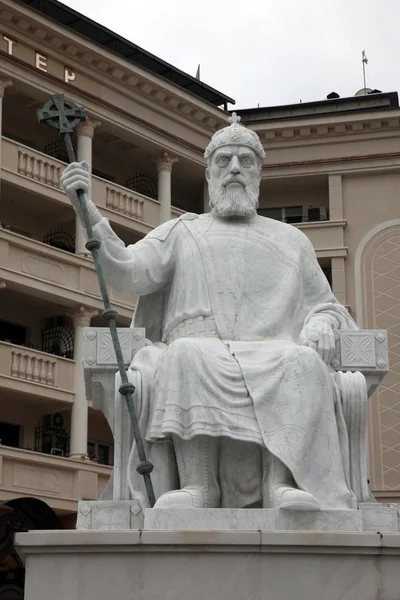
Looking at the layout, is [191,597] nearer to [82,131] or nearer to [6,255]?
[6,255]

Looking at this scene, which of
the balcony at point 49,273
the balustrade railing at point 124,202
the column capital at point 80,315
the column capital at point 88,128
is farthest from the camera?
the balustrade railing at point 124,202

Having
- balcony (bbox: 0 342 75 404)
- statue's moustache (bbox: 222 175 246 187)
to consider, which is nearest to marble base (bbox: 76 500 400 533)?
statue's moustache (bbox: 222 175 246 187)

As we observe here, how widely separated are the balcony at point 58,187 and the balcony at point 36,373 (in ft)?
13.0

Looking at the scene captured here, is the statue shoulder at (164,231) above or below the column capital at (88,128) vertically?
below

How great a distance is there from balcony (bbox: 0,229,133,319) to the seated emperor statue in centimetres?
2190

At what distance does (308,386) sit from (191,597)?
145 cm

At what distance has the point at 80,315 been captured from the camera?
107ft

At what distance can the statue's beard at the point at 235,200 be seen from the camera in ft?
29.5

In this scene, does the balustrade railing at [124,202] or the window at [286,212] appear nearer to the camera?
the balustrade railing at [124,202]

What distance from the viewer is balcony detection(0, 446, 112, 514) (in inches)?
1133

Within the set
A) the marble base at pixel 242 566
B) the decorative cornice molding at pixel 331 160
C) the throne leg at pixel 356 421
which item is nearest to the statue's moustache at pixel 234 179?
the throne leg at pixel 356 421

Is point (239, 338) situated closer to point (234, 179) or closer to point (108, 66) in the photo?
point (234, 179)

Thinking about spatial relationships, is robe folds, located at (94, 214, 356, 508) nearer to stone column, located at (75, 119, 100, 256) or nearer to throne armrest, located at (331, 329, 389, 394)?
throne armrest, located at (331, 329, 389, 394)

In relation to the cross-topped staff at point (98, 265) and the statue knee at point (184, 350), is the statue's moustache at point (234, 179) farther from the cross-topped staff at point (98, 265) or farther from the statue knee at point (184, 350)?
the statue knee at point (184, 350)
